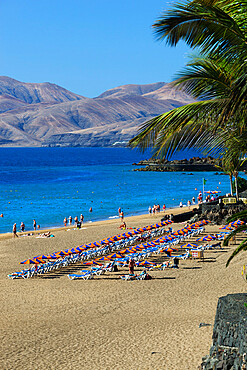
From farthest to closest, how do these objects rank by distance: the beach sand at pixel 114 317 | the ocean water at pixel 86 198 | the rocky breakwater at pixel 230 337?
1. the ocean water at pixel 86 198
2. the beach sand at pixel 114 317
3. the rocky breakwater at pixel 230 337

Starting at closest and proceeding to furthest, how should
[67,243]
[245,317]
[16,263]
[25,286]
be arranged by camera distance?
1. [245,317]
2. [25,286]
3. [16,263]
4. [67,243]

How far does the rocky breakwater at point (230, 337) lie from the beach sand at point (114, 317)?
1.36m

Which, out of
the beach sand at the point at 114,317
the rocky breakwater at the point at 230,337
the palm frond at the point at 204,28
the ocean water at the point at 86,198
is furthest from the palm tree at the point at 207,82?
the ocean water at the point at 86,198

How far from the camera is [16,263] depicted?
80.4 ft

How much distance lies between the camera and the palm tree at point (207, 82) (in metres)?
4.46

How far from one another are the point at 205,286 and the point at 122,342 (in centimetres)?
664

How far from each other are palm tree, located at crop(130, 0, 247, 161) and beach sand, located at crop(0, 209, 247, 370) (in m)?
6.26

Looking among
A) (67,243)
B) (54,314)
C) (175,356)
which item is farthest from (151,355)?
(67,243)

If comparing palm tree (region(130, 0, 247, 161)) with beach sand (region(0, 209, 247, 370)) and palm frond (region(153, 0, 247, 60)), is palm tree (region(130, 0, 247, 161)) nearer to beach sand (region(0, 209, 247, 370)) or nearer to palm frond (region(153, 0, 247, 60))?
palm frond (region(153, 0, 247, 60))

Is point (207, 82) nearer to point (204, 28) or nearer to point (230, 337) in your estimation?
point (204, 28)

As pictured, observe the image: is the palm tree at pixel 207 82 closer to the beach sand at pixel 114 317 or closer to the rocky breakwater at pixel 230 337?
the rocky breakwater at pixel 230 337

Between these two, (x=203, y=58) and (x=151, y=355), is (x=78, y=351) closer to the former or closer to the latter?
(x=151, y=355)

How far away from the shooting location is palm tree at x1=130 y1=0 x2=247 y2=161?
4.46m

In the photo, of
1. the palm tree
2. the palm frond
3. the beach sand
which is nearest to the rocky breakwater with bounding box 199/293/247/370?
the beach sand
